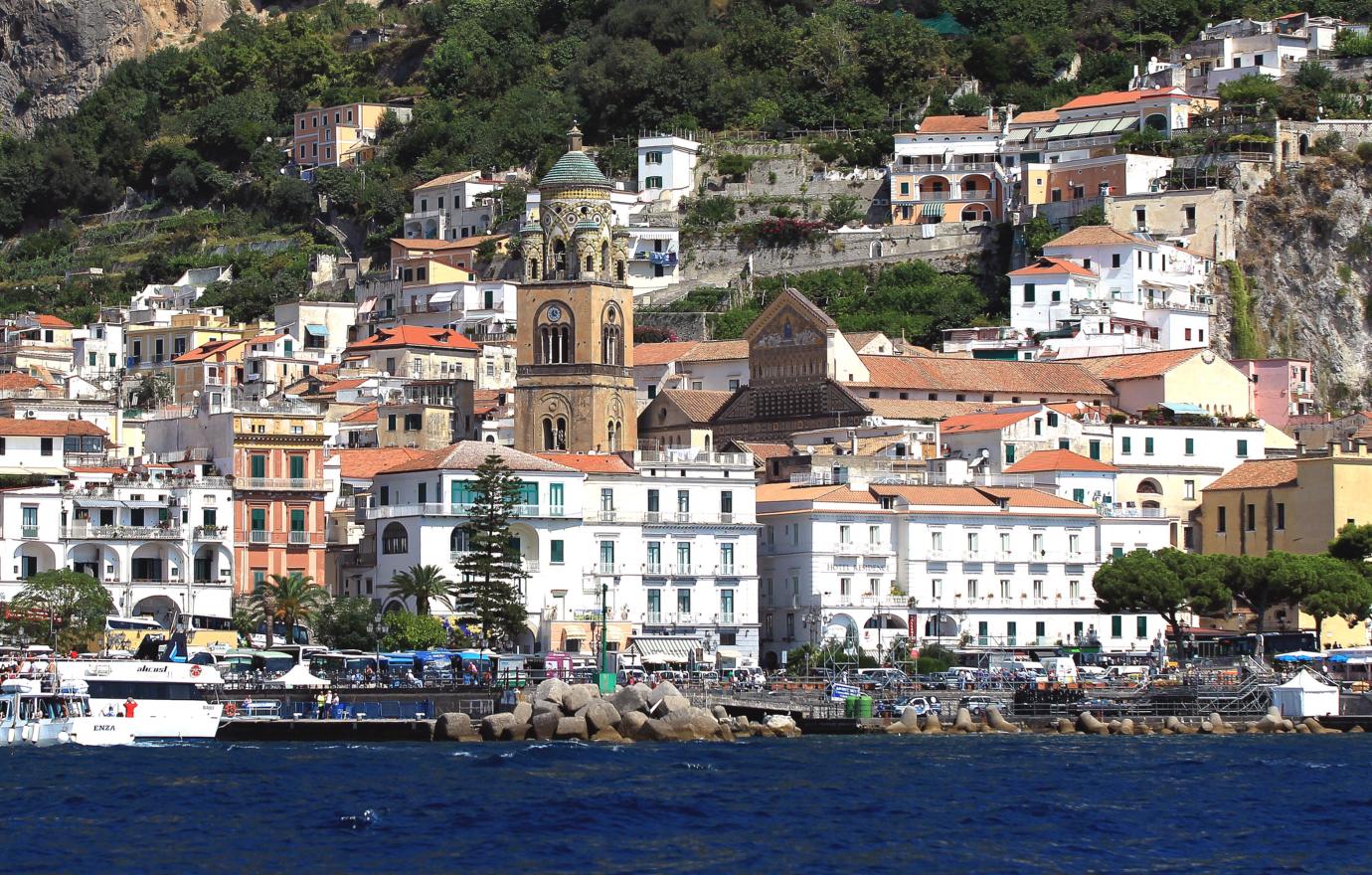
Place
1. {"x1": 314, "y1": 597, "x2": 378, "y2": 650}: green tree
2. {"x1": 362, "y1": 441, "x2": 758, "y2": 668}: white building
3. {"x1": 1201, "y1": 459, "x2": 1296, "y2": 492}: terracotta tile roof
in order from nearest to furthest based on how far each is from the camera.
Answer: {"x1": 314, "y1": 597, "x2": 378, "y2": 650}: green tree → {"x1": 362, "y1": 441, "x2": 758, "y2": 668}: white building → {"x1": 1201, "y1": 459, "x2": 1296, "y2": 492}: terracotta tile roof

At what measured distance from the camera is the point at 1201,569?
88.8m

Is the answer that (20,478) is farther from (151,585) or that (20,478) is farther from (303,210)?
(303,210)

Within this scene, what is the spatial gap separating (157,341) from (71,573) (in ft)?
180

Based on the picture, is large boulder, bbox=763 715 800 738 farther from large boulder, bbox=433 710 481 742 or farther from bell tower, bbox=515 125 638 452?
bell tower, bbox=515 125 638 452

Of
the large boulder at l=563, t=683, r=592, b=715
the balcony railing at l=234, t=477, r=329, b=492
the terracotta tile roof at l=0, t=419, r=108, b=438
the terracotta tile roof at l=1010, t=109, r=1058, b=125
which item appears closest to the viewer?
the large boulder at l=563, t=683, r=592, b=715

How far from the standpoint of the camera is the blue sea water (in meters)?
50.6

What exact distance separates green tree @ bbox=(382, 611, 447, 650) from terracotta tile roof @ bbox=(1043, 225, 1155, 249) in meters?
46.8

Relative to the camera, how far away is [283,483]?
288 feet

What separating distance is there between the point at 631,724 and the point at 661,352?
45113 mm

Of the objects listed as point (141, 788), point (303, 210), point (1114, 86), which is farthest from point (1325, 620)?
point (303, 210)

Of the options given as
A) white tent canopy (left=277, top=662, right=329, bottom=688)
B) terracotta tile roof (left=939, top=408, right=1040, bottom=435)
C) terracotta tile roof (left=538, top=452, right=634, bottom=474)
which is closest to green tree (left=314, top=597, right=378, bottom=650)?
white tent canopy (left=277, top=662, right=329, bottom=688)

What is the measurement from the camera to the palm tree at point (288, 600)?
82.9 m

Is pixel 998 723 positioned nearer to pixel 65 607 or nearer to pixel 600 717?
pixel 600 717

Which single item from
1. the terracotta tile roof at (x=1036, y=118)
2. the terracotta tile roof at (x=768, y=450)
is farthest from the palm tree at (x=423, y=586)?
the terracotta tile roof at (x=1036, y=118)
